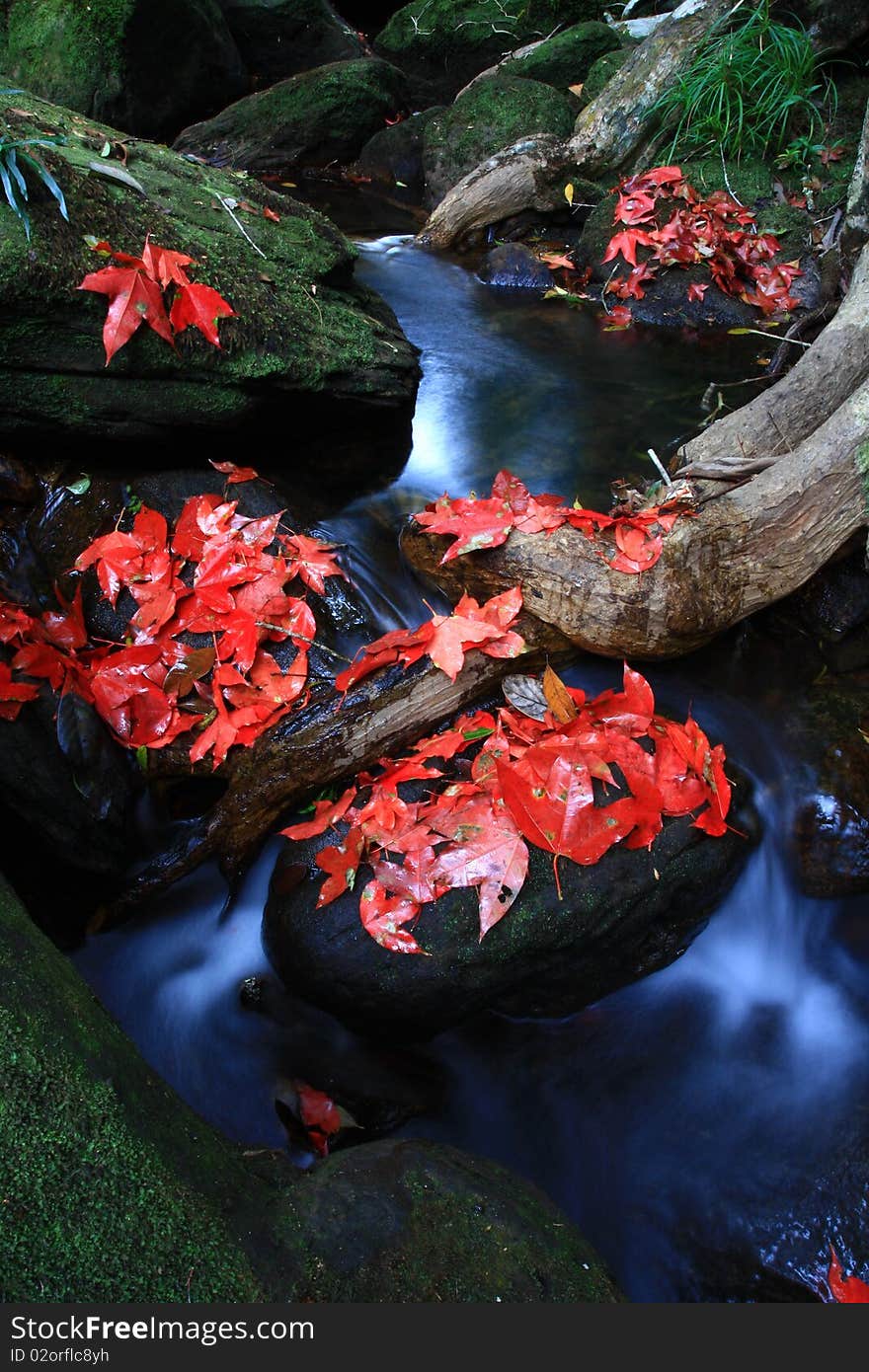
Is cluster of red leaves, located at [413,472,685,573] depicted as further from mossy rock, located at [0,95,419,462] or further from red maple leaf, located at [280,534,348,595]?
mossy rock, located at [0,95,419,462]

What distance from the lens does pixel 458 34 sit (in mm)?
10211

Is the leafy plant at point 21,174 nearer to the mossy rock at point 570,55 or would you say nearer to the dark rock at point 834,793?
the dark rock at point 834,793

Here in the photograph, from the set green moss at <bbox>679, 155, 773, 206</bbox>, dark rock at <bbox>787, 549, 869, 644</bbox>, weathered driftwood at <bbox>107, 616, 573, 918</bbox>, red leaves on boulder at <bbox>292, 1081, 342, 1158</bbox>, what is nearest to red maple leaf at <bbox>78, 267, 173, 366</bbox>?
weathered driftwood at <bbox>107, 616, 573, 918</bbox>

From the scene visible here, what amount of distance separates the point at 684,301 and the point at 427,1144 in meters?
6.19

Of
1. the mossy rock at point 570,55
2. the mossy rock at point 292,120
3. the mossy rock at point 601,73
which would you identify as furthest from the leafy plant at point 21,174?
the mossy rock at point 570,55

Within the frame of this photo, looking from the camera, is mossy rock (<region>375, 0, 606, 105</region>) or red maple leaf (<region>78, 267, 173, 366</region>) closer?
red maple leaf (<region>78, 267, 173, 366</region>)

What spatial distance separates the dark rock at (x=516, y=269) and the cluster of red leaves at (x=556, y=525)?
4.19 meters

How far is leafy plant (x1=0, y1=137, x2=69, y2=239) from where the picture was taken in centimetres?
310

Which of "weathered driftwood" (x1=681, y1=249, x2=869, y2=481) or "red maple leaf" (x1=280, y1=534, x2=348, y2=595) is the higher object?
"weathered driftwood" (x1=681, y1=249, x2=869, y2=481)

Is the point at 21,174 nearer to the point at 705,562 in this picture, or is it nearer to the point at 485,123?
the point at 705,562

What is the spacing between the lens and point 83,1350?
142 cm

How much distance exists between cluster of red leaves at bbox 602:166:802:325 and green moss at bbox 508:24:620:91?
2.76m

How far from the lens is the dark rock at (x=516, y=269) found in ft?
22.7

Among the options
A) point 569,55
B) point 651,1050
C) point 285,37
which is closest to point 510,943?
point 651,1050
